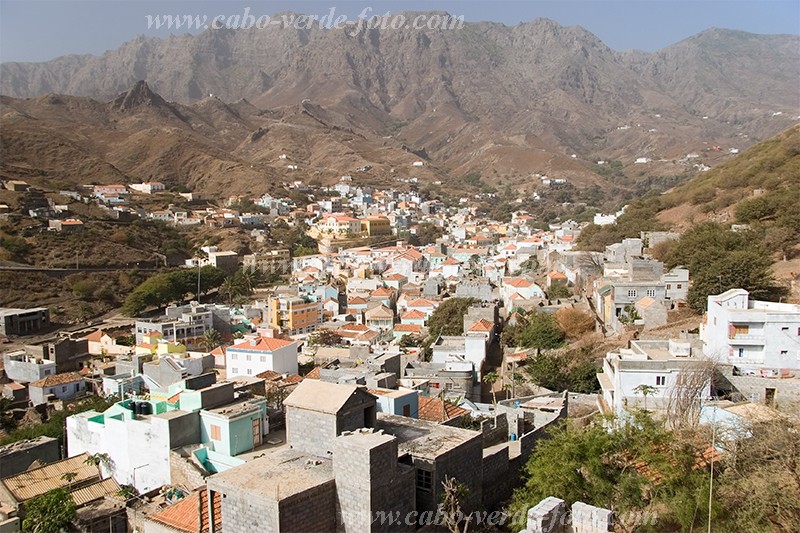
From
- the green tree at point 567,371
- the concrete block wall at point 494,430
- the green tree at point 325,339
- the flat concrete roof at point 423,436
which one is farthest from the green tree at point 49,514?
the green tree at point 325,339

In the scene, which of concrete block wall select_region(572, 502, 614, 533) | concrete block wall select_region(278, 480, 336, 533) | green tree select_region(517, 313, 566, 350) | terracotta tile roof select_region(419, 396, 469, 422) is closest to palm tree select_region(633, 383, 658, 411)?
terracotta tile roof select_region(419, 396, 469, 422)

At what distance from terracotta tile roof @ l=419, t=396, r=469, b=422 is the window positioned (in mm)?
3821

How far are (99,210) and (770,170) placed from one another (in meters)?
42.4

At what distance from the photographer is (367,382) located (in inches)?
548

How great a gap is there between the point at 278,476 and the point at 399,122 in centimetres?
16165

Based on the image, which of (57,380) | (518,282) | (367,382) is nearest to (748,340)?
(367,382)

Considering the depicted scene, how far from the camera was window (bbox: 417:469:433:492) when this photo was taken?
334 inches

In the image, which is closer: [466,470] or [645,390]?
[466,470]

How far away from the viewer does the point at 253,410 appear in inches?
457

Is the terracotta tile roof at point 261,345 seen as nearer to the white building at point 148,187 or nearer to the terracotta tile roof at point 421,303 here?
the terracotta tile roof at point 421,303

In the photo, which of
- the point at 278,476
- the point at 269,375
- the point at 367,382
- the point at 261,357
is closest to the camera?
the point at 278,476

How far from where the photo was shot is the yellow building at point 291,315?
93.1 feet


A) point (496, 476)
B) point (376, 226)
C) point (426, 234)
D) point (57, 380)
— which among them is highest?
point (376, 226)

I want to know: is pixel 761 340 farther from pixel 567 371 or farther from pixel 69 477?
pixel 69 477
